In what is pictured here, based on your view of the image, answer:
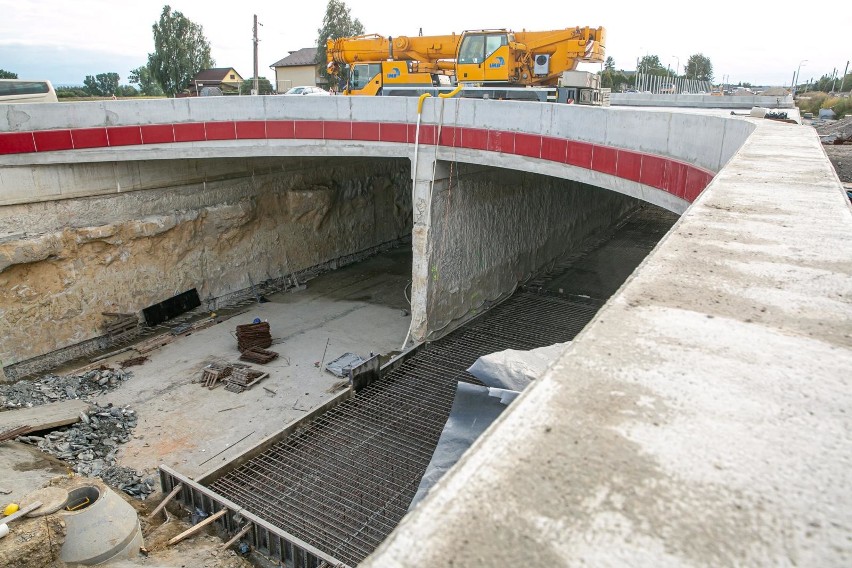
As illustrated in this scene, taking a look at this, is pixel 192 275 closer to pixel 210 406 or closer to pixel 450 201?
pixel 210 406

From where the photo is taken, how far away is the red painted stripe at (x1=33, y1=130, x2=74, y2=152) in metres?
11.7

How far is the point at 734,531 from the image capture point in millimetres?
1474

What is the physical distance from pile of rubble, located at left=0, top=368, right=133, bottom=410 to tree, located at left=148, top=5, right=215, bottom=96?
42.3m

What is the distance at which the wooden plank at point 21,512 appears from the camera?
20.2 ft

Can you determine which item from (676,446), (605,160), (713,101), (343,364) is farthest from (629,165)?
(713,101)

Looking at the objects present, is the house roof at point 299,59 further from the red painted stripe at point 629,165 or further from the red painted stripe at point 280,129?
the red painted stripe at point 629,165

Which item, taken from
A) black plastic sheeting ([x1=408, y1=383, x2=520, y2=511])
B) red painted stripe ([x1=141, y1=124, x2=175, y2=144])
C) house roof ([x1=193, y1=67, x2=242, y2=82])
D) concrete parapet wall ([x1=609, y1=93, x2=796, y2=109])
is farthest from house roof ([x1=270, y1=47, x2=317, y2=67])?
black plastic sheeting ([x1=408, y1=383, x2=520, y2=511])

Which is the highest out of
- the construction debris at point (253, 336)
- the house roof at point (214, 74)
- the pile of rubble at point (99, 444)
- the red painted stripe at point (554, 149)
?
the house roof at point (214, 74)

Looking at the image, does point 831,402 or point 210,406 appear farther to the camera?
point 210,406

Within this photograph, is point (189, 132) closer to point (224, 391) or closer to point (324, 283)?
point (224, 391)

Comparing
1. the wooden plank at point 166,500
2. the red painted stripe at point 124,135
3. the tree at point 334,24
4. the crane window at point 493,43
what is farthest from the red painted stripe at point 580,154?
the tree at point 334,24

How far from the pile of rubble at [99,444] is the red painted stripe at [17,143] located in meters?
5.36

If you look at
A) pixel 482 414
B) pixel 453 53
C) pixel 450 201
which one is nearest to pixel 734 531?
pixel 482 414

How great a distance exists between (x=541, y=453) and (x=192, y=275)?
1412 centimetres
